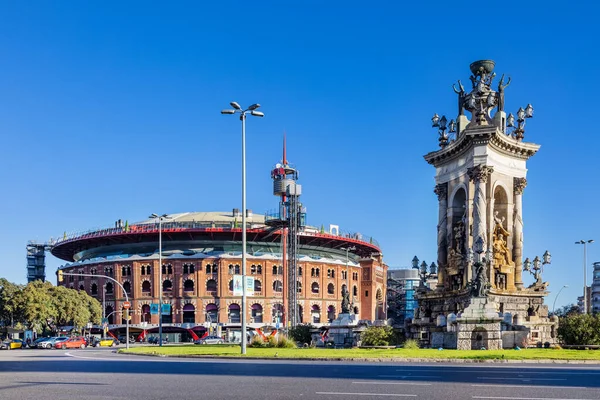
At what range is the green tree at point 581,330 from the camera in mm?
34250

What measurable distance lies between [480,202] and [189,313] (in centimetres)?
7325

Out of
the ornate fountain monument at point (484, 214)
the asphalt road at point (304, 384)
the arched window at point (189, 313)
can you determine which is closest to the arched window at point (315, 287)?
the arched window at point (189, 313)

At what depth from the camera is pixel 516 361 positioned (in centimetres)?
2448

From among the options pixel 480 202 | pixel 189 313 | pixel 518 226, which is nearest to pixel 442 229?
pixel 518 226

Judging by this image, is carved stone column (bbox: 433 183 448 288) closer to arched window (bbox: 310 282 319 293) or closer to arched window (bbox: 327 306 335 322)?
arched window (bbox: 310 282 319 293)

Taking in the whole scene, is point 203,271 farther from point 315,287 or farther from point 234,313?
point 315,287

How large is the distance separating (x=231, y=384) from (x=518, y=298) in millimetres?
30055

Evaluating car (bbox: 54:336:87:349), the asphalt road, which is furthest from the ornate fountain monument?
car (bbox: 54:336:87:349)

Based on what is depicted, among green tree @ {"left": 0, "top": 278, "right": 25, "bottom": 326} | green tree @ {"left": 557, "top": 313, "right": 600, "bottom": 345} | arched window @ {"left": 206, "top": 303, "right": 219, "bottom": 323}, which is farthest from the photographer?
arched window @ {"left": 206, "top": 303, "right": 219, "bottom": 323}

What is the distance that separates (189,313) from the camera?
107 meters

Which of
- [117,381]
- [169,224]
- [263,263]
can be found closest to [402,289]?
[263,263]

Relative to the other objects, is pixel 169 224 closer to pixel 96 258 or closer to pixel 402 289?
pixel 96 258

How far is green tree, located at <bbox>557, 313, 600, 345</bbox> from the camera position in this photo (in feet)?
112

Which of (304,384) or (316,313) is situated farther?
(316,313)
